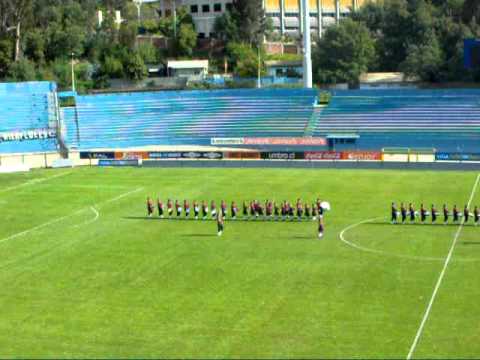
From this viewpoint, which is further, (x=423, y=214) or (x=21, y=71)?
(x=21, y=71)

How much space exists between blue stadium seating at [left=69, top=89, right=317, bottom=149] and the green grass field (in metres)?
27.5

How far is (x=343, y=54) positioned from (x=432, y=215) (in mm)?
63335

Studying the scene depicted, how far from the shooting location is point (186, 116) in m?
86.8

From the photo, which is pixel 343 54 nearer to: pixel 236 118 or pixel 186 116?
pixel 236 118

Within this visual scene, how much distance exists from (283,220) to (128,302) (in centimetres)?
1680

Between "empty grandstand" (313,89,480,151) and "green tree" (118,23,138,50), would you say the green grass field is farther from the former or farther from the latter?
"green tree" (118,23,138,50)


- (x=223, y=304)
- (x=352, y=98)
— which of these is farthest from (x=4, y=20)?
(x=223, y=304)

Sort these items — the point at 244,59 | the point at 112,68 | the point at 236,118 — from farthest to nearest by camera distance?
1. the point at 244,59
2. the point at 112,68
3. the point at 236,118

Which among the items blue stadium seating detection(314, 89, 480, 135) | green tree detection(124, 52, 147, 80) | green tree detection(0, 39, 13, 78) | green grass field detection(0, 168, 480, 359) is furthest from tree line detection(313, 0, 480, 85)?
green grass field detection(0, 168, 480, 359)

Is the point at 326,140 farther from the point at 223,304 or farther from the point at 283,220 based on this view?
the point at 223,304

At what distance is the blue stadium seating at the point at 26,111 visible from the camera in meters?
80.4

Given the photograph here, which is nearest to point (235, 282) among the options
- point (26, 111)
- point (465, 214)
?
point (465, 214)

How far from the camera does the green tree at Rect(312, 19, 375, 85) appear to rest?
105 metres

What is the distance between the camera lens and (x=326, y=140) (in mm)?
78188
